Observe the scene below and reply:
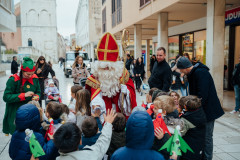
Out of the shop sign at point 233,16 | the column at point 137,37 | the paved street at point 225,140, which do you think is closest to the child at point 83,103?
the paved street at point 225,140

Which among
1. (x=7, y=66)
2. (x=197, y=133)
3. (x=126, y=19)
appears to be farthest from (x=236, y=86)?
(x=7, y=66)

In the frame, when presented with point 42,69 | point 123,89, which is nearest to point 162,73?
point 123,89

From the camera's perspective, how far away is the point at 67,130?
199cm

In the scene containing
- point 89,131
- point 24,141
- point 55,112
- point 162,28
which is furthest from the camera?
point 162,28

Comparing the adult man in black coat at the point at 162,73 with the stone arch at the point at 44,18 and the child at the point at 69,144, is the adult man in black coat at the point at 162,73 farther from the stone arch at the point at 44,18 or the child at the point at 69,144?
the stone arch at the point at 44,18

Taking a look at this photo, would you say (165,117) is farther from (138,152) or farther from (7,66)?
(7,66)

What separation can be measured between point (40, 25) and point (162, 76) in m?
64.4

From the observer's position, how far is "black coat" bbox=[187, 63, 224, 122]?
3164 mm

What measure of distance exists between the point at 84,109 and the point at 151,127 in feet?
5.55

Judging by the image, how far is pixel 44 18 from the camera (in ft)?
206

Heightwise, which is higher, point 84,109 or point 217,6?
point 217,6

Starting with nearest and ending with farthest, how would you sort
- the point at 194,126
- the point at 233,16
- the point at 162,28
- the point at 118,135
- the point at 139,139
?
the point at 139,139
the point at 118,135
the point at 194,126
the point at 233,16
the point at 162,28

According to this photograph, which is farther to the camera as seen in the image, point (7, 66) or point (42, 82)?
point (7, 66)

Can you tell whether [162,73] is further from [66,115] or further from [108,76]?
[66,115]
